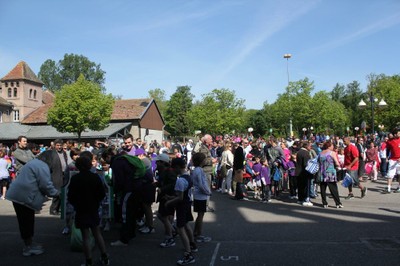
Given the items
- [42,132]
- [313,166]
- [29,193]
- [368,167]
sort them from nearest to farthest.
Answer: [29,193] → [313,166] → [368,167] → [42,132]

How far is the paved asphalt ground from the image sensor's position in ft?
17.5

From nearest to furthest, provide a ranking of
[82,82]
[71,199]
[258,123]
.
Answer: [71,199], [82,82], [258,123]

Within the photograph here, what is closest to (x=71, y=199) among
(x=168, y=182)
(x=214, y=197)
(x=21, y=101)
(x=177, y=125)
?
(x=168, y=182)

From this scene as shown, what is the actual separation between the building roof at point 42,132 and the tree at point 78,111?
1343mm

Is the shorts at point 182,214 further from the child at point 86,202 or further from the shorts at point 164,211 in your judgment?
the child at point 86,202

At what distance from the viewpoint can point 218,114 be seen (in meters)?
54.4

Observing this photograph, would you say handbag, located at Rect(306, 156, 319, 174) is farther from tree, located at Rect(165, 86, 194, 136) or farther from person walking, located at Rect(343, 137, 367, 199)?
tree, located at Rect(165, 86, 194, 136)

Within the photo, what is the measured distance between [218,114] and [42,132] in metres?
25.5

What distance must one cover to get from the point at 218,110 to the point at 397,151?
144ft

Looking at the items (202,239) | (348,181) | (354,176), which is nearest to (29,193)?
(202,239)

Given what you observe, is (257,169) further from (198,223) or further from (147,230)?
(198,223)

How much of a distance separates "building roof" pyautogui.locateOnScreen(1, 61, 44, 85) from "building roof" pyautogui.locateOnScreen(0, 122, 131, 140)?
1060 centimetres

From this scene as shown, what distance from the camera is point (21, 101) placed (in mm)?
54906

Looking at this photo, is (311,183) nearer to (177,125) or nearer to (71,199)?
(71,199)
